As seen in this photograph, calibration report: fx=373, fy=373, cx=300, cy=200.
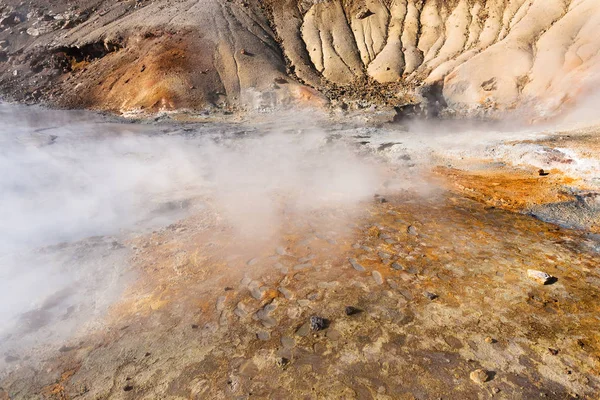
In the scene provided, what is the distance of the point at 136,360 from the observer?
2623 mm

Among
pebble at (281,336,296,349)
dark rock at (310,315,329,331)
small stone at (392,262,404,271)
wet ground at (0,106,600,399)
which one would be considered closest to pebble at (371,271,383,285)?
wet ground at (0,106,600,399)

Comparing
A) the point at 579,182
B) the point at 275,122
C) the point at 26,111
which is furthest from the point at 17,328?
the point at 26,111

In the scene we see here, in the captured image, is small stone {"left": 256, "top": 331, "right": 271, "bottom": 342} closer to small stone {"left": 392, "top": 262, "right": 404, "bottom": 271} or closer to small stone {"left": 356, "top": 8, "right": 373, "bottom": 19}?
small stone {"left": 392, "top": 262, "right": 404, "bottom": 271}

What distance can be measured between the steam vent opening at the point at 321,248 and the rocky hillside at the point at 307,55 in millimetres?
237

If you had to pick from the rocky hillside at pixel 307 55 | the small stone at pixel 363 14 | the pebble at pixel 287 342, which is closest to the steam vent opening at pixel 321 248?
the pebble at pixel 287 342

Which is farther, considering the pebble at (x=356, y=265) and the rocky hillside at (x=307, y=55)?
the rocky hillside at (x=307, y=55)

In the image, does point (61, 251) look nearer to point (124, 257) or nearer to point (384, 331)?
point (124, 257)

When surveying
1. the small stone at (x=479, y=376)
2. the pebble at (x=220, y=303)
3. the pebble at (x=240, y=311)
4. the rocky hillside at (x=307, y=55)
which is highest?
the rocky hillside at (x=307, y=55)

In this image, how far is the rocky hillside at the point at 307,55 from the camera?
12.3m

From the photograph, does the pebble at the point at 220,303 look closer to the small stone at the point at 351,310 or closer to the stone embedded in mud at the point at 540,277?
the small stone at the point at 351,310

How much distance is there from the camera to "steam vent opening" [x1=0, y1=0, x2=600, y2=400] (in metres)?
2.50

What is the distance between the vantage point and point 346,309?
2.99 metres

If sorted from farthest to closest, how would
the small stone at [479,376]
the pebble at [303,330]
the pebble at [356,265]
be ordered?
the pebble at [356,265]
the pebble at [303,330]
the small stone at [479,376]

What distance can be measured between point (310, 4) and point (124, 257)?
18.4 m
